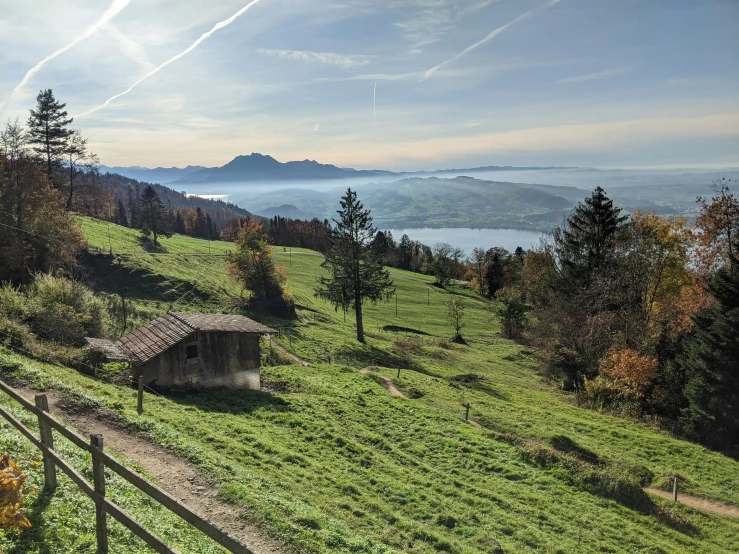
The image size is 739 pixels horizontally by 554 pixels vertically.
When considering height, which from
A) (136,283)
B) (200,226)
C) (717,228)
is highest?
(200,226)

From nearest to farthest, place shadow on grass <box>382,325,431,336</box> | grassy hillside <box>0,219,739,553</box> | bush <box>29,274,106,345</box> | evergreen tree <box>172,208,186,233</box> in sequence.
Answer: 1. grassy hillside <box>0,219,739,553</box>
2. bush <box>29,274,106,345</box>
3. shadow on grass <box>382,325,431,336</box>
4. evergreen tree <box>172,208,186,233</box>

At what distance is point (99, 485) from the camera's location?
23.1ft

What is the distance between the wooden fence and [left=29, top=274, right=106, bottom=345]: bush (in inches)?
808

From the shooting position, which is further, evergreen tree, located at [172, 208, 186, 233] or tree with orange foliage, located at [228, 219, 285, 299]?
evergreen tree, located at [172, 208, 186, 233]

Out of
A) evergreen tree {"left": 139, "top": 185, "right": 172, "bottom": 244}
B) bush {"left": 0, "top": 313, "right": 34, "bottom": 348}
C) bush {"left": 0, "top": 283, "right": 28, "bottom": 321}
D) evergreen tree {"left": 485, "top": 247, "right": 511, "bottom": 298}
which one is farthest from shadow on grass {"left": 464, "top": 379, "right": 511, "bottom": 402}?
evergreen tree {"left": 139, "top": 185, "right": 172, "bottom": 244}

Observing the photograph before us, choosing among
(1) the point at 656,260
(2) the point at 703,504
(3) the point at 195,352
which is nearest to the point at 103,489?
(3) the point at 195,352

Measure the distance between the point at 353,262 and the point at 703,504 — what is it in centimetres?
3615

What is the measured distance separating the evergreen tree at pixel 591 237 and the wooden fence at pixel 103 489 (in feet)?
155

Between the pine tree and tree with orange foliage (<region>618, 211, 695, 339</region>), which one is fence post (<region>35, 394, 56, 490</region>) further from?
the pine tree

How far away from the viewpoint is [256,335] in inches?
1121

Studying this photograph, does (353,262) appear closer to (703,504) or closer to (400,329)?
(400,329)

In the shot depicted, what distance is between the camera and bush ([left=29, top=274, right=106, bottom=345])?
26.3 metres

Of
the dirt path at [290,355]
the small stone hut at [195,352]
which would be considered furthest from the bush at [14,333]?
the dirt path at [290,355]

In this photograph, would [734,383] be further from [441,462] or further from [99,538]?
[99,538]
